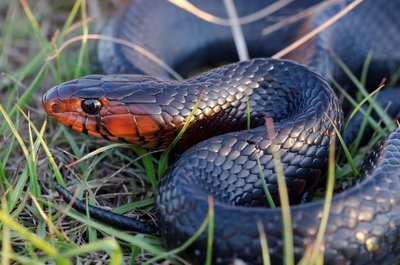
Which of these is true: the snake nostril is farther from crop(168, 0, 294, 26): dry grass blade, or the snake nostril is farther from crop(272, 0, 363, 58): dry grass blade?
crop(168, 0, 294, 26): dry grass blade

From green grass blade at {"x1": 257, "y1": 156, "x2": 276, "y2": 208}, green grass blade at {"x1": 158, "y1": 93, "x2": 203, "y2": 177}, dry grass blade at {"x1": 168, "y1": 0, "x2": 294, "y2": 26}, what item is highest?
dry grass blade at {"x1": 168, "y1": 0, "x2": 294, "y2": 26}

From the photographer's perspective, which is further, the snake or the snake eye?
the snake eye

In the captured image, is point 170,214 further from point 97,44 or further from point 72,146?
point 97,44

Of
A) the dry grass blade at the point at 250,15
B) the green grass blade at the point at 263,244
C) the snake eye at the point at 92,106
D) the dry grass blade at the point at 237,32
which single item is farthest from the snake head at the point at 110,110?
the dry grass blade at the point at 250,15

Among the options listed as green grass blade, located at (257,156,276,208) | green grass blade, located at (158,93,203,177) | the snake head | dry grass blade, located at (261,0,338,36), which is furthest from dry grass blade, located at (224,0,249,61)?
green grass blade, located at (257,156,276,208)

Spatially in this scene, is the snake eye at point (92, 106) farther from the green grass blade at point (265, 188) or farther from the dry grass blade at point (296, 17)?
the dry grass blade at point (296, 17)

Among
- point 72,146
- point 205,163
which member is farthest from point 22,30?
point 205,163

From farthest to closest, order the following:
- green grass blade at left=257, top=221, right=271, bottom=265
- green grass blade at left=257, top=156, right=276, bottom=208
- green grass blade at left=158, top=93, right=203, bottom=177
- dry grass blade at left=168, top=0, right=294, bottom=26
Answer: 1. dry grass blade at left=168, top=0, right=294, bottom=26
2. green grass blade at left=158, top=93, right=203, bottom=177
3. green grass blade at left=257, top=156, right=276, bottom=208
4. green grass blade at left=257, top=221, right=271, bottom=265

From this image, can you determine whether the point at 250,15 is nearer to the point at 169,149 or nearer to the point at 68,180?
the point at 169,149
